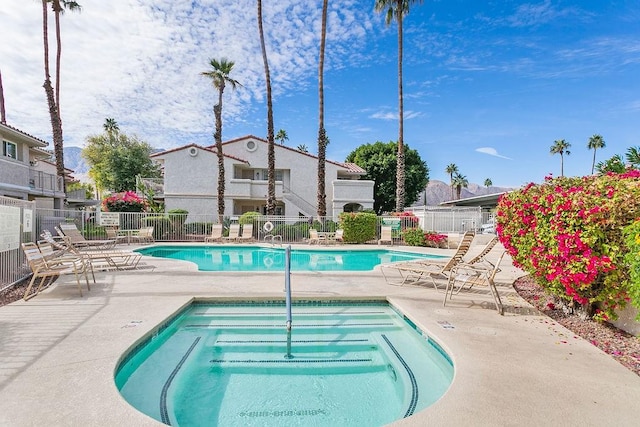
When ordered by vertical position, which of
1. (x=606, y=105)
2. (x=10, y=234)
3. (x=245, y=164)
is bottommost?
(x=10, y=234)

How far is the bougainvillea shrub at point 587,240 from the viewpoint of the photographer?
14.8 feet

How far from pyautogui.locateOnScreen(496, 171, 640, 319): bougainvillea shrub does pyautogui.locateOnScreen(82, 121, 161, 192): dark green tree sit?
1651 inches

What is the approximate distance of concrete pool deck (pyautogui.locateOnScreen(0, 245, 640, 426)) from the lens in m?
2.85

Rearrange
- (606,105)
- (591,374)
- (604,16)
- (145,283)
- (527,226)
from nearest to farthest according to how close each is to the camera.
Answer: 1. (591,374)
2. (527,226)
3. (145,283)
4. (604,16)
5. (606,105)

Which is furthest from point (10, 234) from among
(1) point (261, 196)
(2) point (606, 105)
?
(2) point (606, 105)

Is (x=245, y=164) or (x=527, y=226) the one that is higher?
(x=245, y=164)

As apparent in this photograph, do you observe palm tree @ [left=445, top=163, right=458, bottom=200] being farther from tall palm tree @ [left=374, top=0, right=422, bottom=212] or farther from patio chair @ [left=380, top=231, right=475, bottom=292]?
patio chair @ [left=380, top=231, right=475, bottom=292]

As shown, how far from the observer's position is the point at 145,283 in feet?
26.9

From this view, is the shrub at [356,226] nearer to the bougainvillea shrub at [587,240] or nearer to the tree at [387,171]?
the bougainvillea shrub at [587,240]

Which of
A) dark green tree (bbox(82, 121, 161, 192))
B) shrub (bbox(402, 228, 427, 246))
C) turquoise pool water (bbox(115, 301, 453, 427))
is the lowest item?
turquoise pool water (bbox(115, 301, 453, 427))

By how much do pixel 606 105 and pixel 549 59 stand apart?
8.51 meters

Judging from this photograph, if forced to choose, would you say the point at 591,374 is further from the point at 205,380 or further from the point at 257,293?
the point at 257,293

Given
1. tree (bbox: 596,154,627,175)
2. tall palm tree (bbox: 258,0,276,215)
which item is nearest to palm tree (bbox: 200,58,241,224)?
tall palm tree (bbox: 258,0,276,215)

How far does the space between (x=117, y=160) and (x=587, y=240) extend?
1781 inches
